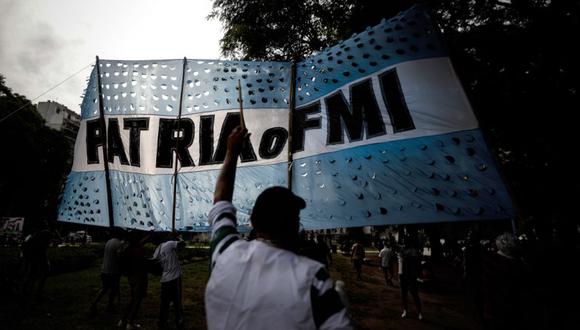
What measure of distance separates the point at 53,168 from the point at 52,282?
2817 cm

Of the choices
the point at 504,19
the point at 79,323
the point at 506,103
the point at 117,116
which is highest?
the point at 504,19

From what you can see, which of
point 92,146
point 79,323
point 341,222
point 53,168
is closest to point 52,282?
point 79,323

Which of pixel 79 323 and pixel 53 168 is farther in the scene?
pixel 53 168

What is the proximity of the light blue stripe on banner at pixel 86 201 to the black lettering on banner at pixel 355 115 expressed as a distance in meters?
2.52

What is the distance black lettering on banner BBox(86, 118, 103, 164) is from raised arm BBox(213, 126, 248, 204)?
2.51 m

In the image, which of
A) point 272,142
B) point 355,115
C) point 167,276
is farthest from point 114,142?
point 167,276

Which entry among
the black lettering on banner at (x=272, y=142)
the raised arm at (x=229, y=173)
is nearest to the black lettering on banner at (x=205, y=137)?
the black lettering on banner at (x=272, y=142)

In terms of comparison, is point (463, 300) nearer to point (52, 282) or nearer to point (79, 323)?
point (79, 323)

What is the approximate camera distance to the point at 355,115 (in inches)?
116

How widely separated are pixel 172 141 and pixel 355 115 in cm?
196

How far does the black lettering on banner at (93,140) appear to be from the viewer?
3771 mm

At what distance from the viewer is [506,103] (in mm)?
9203

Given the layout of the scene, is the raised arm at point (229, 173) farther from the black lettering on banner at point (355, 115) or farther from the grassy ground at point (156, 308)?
the grassy ground at point (156, 308)

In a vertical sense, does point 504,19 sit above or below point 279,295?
above
